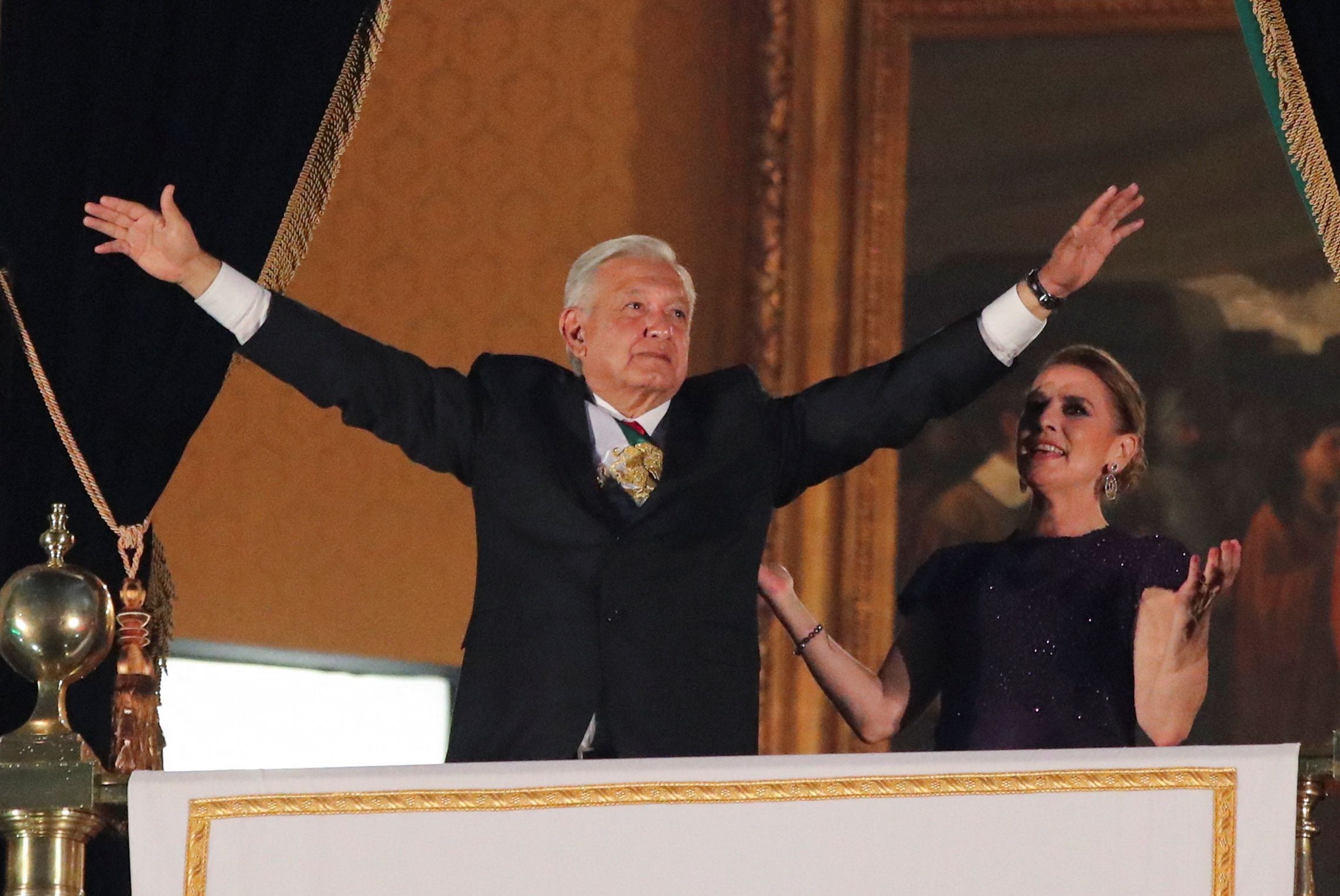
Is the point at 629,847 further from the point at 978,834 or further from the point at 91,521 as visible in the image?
the point at 91,521

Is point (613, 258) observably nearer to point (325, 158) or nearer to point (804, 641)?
point (325, 158)

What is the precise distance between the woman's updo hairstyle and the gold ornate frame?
807 mm

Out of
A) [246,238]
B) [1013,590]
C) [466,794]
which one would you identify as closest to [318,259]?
[246,238]

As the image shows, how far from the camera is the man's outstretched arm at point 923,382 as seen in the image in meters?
3.59

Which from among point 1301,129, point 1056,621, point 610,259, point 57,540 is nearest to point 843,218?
point 610,259

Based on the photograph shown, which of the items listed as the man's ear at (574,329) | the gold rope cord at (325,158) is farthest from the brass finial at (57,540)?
the man's ear at (574,329)

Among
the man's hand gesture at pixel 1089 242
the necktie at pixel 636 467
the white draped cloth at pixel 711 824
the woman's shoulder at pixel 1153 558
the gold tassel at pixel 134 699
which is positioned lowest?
the white draped cloth at pixel 711 824

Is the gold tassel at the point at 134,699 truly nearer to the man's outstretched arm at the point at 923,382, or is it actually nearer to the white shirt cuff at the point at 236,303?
the white shirt cuff at the point at 236,303

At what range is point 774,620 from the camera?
4.86 m

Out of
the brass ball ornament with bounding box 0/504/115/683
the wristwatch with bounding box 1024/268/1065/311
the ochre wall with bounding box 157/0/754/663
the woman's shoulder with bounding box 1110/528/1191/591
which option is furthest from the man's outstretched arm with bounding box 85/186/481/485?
the ochre wall with bounding box 157/0/754/663

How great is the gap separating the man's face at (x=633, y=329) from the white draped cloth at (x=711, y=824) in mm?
845

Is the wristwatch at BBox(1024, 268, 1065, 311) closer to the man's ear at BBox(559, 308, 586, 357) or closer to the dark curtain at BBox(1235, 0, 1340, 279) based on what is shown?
the dark curtain at BBox(1235, 0, 1340, 279)

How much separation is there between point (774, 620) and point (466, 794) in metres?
1.85

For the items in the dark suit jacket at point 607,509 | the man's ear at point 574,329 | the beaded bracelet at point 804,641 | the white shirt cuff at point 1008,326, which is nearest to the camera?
the dark suit jacket at point 607,509
